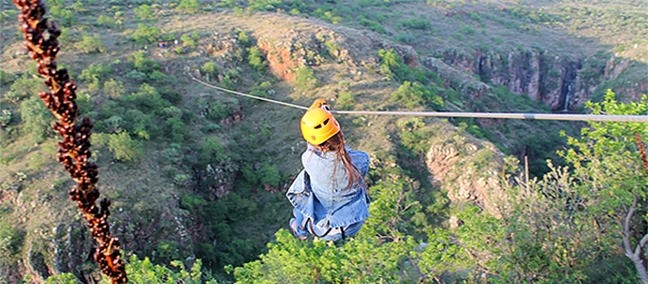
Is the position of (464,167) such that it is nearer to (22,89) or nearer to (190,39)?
(190,39)

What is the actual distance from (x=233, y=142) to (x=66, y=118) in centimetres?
2492

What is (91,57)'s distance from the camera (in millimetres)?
28359

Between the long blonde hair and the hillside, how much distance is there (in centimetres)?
720

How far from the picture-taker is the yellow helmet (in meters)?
4.64

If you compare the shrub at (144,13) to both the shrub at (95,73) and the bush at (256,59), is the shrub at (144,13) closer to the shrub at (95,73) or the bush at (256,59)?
the bush at (256,59)

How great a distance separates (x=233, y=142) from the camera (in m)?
26.3

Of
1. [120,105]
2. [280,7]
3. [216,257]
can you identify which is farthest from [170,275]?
[280,7]

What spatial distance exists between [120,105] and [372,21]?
3092cm

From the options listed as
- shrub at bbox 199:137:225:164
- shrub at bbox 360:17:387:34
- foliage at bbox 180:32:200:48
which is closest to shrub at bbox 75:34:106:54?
foliage at bbox 180:32:200:48

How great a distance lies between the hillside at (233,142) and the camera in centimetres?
1709

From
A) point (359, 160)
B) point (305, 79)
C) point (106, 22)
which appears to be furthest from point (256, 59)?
point (359, 160)

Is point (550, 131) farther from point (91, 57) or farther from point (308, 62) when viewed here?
point (91, 57)

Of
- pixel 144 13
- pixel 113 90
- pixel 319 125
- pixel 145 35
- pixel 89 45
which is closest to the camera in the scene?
pixel 319 125

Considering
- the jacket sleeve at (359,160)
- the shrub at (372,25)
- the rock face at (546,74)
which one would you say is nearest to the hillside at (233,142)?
the shrub at (372,25)
